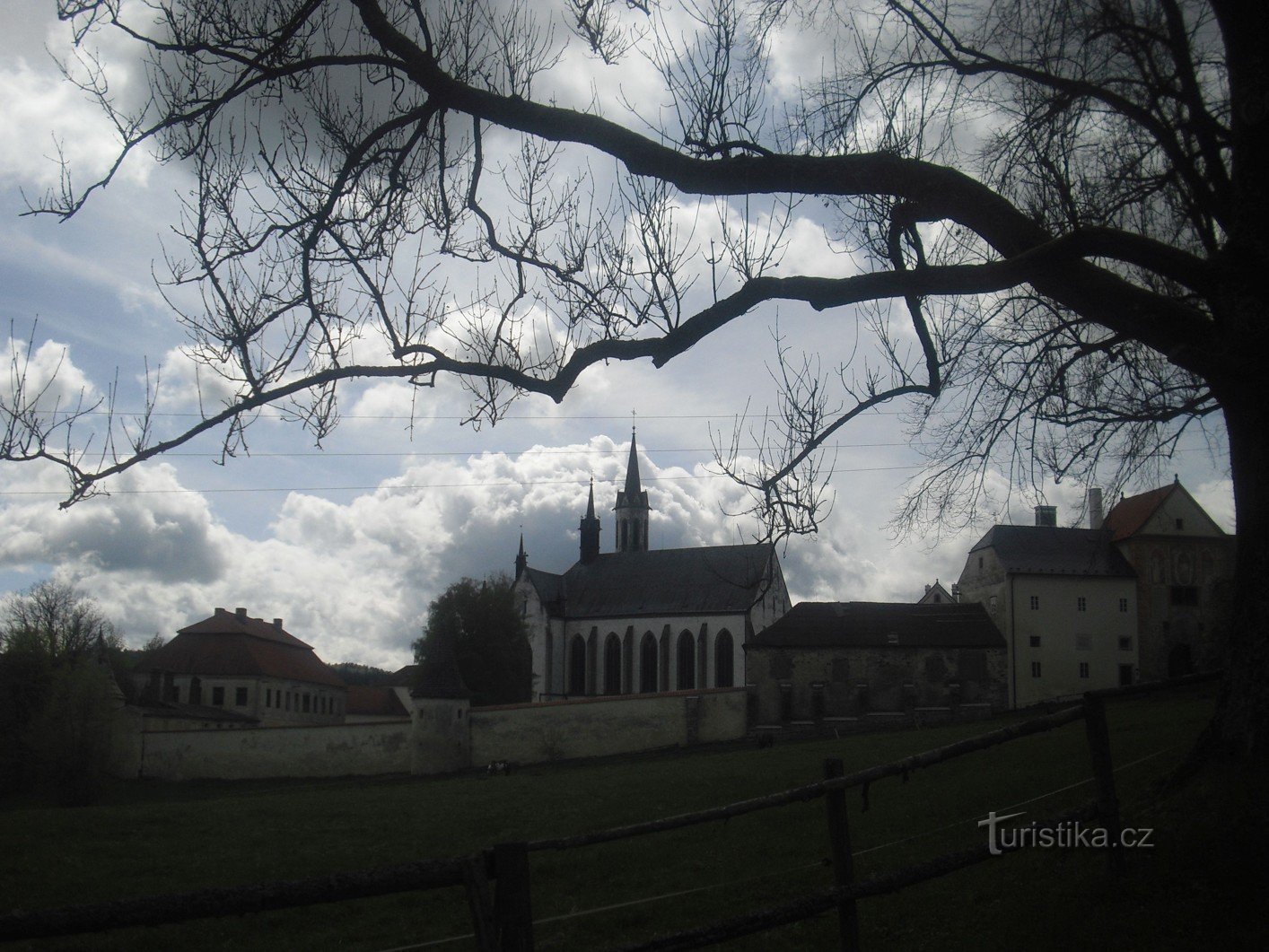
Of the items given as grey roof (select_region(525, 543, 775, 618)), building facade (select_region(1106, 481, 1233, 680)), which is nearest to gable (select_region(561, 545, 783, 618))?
grey roof (select_region(525, 543, 775, 618))

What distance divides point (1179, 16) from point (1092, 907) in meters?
6.76

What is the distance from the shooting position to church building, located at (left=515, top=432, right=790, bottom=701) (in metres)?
69.5

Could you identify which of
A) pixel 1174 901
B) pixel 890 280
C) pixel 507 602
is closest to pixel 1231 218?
pixel 890 280

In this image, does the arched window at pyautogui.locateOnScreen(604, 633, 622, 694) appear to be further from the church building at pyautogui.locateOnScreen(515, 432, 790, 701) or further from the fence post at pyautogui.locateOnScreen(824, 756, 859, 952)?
the fence post at pyautogui.locateOnScreen(824, 756, 859, 952)

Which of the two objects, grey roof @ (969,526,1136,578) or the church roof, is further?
the church roof

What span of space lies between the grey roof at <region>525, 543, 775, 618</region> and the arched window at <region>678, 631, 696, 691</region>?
1.75 meters

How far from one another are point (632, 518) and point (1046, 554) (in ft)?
127

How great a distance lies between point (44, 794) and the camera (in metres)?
38.4

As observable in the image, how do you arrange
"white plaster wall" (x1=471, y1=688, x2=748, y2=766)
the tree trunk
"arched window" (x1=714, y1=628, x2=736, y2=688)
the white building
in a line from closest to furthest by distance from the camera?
the tree trunk, "white plaster wall" (x1=471, y1=688, x2=748, y2=766), the white building, "arched window" (x1=714, y1=628, x2=736, y2=688)

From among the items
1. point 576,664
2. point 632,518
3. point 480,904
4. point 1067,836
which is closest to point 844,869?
point 1067,836

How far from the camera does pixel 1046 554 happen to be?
173ft

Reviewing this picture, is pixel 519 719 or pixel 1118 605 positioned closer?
pixel 519 719

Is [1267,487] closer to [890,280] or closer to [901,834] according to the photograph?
[890,280]

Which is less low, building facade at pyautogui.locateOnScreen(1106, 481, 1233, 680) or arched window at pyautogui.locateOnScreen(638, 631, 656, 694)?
building facade at pyautogui.locateOnScreen(1106, 481, 1233, 680)
